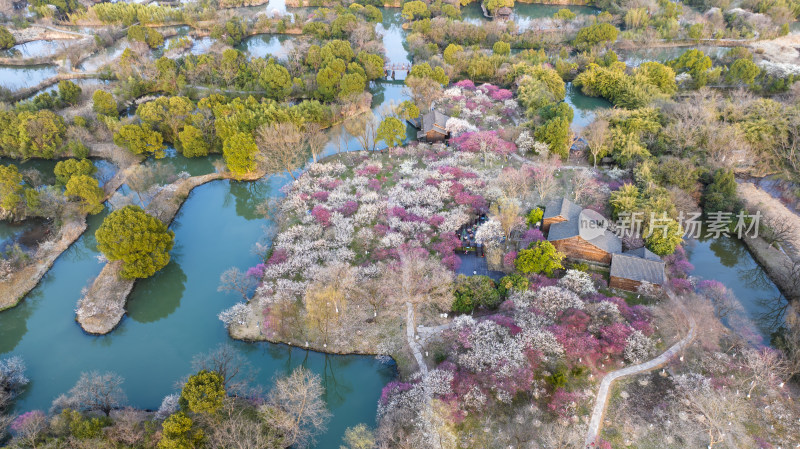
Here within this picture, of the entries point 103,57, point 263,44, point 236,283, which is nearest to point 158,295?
point 236,283

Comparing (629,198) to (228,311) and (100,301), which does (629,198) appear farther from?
(100,301)

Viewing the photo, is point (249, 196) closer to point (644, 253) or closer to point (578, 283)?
point (578, 283)

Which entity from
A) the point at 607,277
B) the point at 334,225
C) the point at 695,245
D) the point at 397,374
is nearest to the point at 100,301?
the point at 334,225

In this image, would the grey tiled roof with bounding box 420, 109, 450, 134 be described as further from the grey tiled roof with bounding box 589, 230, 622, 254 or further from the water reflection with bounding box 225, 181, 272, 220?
the grey tiled roof with bounding box 589, 230, 622, 254

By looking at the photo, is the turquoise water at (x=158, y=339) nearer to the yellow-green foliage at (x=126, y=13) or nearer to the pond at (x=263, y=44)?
the pond at (x=263, y=44)

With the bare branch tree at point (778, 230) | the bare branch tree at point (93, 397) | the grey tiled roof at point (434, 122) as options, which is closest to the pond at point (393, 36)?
the grey tiled roof at point (434, 122)

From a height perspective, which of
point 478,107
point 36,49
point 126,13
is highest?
point 126,13
